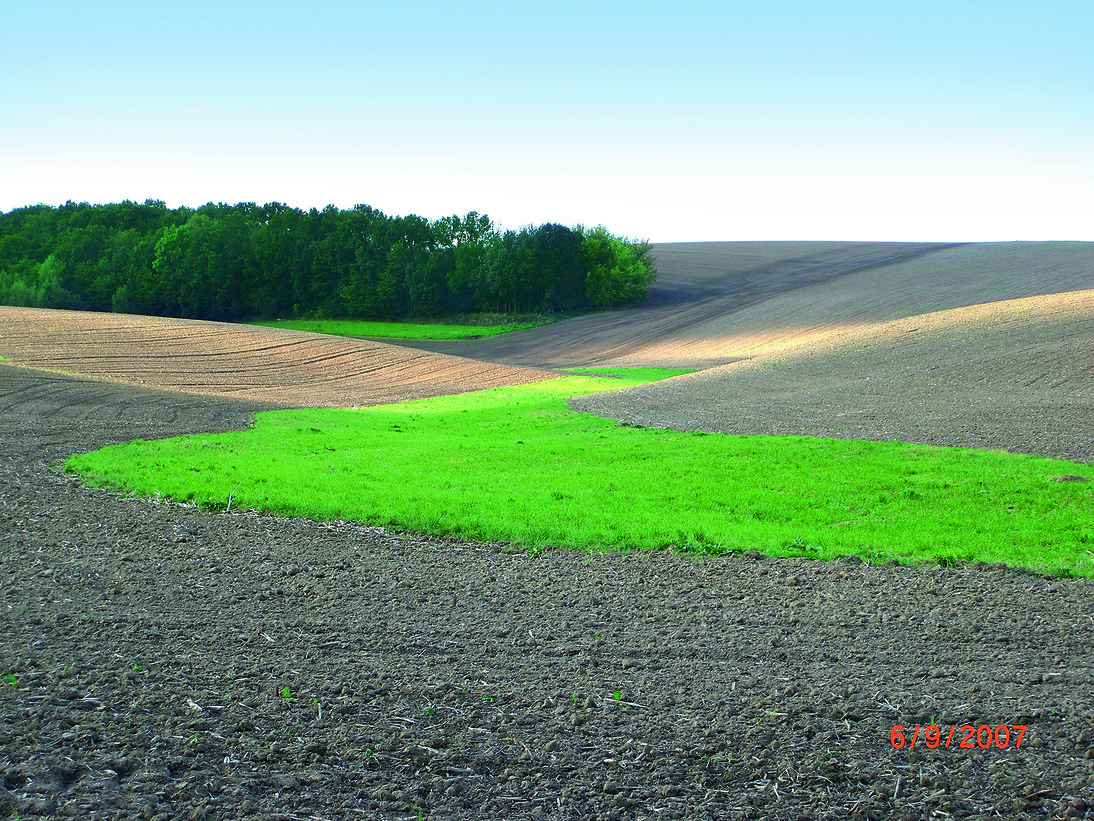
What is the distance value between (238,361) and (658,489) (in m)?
33.3

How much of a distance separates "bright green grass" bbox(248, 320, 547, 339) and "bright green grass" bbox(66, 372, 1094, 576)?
4912cm

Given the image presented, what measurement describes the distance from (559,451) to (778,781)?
1373cm

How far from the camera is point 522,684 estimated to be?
6.84 metres

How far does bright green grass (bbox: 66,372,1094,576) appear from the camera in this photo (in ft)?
37.0

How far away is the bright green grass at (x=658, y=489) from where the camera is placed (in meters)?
A: 11.3

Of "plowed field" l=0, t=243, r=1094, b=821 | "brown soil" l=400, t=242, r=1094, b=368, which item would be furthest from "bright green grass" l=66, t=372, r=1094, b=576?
"brown soil" l=400, t=242, r=1094, b=368

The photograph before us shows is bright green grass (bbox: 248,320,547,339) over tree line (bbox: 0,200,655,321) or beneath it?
beneath

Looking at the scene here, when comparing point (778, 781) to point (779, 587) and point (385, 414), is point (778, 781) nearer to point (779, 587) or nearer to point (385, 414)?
point (779, 587)

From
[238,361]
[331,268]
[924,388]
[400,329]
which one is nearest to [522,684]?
[924,388]

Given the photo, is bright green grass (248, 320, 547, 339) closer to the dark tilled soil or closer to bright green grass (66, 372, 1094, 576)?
bright green grass (66, 372, 1094, 576)

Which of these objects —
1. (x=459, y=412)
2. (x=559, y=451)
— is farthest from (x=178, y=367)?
(x=559, y=451)

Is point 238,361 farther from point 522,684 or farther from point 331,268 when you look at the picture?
point 331,268

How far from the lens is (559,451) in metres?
18.9

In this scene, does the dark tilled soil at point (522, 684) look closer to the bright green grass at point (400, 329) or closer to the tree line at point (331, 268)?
the bright green grass at point (400, 329)
